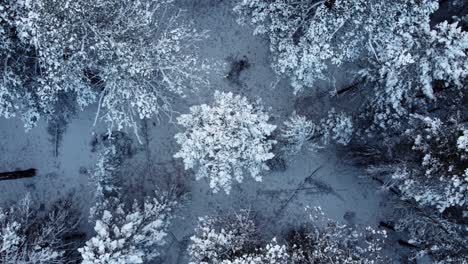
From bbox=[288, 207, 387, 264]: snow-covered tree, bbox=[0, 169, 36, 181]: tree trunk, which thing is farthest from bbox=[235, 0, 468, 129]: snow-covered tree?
bbox=[0, 169, 36, 181]: tree trunk

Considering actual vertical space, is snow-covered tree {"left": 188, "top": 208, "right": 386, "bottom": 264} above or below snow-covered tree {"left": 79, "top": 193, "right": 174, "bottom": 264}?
below

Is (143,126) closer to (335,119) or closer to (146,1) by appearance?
Result: (146,1)

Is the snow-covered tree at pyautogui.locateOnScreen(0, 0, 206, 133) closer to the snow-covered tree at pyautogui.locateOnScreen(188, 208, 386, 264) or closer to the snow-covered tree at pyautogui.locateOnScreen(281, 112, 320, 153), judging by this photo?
the snow-covered tree at pyautogui.locateOnScreen(281, 112, 320, 153)

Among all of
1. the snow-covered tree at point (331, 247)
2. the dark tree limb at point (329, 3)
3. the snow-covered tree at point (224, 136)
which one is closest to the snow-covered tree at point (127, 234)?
the snow-covered tree at point (224, 136)

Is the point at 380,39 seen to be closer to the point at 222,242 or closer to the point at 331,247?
the point at 331,247

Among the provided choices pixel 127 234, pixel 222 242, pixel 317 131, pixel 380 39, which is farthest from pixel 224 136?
pixel 380 39

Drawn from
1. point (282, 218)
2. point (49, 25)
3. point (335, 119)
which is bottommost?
point (282, 218)

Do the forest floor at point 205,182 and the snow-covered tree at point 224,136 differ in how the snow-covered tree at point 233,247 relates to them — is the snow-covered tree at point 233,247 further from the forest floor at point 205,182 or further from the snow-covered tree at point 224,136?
the snow-covered tree at point 224,136

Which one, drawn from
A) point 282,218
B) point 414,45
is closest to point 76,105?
point 282,218
